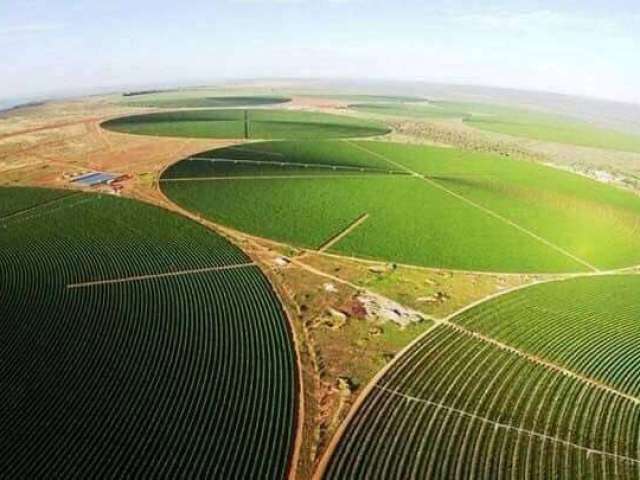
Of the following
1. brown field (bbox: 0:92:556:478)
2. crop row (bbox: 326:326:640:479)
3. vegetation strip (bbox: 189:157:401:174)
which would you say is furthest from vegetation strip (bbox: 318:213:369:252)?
vegetation strip (bbox: 189:157:401:174)

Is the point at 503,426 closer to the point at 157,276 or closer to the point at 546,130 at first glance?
the point at 157,276

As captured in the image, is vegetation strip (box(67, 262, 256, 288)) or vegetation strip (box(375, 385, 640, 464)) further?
vegetation strip (box(67, 262, 256, 288))

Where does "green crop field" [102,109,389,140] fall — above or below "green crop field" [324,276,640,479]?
above

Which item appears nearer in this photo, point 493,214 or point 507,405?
point 507,405

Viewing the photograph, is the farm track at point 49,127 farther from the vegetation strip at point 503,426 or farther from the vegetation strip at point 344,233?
the vegetation strip at point 503,426

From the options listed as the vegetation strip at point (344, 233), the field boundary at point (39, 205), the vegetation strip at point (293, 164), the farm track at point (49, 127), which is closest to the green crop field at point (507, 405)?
the vegetation strip at point (344, 233)

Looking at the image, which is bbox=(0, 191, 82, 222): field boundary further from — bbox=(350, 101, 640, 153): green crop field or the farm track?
bbox=(350, 101, 640, 153): green crop field

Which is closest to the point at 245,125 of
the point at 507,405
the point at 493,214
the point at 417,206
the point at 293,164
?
the point at 293,164
